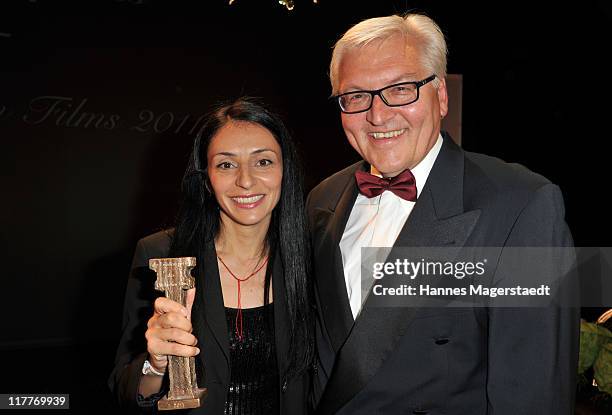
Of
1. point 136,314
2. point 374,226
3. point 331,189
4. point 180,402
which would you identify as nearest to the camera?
point 180,402

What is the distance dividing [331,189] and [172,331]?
3.20 feet

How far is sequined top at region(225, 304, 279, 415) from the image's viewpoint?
225 cm

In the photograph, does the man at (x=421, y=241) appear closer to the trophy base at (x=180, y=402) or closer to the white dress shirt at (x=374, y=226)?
the white dress shirt at (x=374, y=226)

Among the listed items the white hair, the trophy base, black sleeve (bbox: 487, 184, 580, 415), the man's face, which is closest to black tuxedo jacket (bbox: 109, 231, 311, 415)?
the trophy base

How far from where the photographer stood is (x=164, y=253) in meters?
2.35

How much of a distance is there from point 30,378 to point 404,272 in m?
4.73

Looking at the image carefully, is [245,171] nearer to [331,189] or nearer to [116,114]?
[331,189]

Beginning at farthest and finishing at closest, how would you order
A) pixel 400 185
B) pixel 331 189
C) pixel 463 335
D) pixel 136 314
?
1. pixel 331 189
2. pixel 136 314
3. pixel 400 185
4. pixel 463 335

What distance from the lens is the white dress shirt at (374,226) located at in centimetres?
210

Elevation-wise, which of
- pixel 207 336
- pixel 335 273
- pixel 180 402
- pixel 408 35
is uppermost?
pixel 408 35

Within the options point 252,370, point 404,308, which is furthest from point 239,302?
point 404,308

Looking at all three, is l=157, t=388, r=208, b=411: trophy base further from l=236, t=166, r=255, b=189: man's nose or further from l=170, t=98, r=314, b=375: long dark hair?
l=236, t=166, r=255, b=189: man's nose

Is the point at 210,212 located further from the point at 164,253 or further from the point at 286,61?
the point at 286,61

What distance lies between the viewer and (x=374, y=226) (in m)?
2.18
